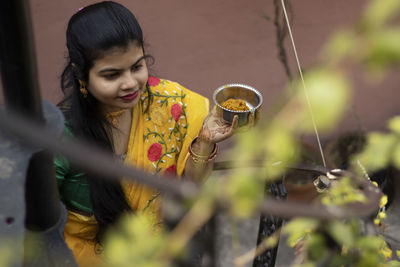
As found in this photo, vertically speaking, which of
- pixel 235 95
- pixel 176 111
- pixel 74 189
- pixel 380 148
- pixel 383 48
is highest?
pixel 383 48

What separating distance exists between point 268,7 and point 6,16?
235cm

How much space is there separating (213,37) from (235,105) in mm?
1096

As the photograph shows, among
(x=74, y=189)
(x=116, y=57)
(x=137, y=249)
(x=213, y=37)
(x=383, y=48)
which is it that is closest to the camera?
(x=383, y=48)

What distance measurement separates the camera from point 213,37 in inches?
106

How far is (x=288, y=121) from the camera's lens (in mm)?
515

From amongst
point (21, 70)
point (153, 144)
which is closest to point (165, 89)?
point (153, 144)

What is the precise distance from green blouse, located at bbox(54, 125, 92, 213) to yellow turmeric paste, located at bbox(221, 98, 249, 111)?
2.07 feet

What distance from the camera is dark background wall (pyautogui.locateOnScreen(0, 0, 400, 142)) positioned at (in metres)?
2.38

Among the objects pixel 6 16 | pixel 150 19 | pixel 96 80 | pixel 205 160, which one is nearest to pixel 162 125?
pixel 205 160

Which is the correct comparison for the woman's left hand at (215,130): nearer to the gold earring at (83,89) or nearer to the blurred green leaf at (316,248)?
the gold earring at (83,89)

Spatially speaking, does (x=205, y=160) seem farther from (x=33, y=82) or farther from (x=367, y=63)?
(x=367, y=63)

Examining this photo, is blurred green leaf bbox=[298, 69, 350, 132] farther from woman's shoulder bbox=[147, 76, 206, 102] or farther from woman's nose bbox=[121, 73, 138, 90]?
woman's shoulder bbox=[147, 76, 206, 102]

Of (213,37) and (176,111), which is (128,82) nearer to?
(176,111)

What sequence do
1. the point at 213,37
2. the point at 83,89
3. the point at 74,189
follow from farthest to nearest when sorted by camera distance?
the point at 213,37 < the point at 74,189 < the point at 83,89
